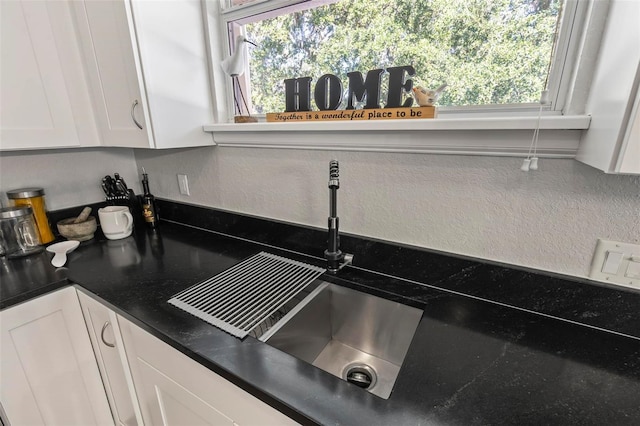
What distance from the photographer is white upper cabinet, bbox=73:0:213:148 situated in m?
1.02

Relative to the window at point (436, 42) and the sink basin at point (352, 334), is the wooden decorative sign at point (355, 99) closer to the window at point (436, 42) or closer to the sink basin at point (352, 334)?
the window at point (436, 42)

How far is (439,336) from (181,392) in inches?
27.7

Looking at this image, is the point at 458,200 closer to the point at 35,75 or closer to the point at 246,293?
the point at 246,293

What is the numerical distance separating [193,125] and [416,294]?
1.07m

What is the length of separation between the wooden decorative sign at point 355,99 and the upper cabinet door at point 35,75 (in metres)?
0.87

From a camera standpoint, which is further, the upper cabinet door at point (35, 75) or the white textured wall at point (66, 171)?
the white textured wall at point (66, 171)

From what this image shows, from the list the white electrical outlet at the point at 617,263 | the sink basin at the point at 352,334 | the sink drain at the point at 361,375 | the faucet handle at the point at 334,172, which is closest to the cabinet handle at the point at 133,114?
the faucet handle at the point at 334,172

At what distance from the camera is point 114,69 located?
110 centimetres

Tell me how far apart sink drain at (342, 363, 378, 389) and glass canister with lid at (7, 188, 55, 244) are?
143 centimetres

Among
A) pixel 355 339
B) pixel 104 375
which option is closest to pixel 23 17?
pixel 104 375

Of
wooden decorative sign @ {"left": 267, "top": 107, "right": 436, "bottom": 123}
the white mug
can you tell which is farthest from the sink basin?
the white mug

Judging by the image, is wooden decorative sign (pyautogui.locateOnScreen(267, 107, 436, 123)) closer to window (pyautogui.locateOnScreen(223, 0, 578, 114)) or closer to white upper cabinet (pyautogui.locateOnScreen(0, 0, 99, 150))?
window (pyautogui.locateOnScreen(223, 0, 578, 114))

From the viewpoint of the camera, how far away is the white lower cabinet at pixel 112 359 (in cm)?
98

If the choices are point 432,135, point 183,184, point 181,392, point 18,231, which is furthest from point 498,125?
point 18,231
